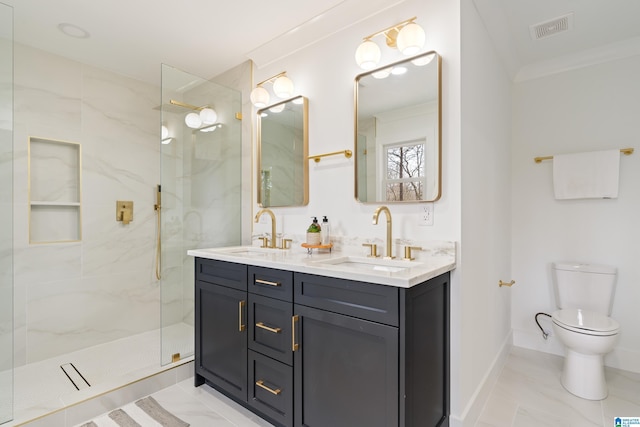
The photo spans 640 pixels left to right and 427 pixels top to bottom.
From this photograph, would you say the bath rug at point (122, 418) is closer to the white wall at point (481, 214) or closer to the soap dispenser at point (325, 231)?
the soap dispenser at point (325, 231)

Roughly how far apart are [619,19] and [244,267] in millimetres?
2893

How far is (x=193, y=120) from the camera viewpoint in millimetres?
2381

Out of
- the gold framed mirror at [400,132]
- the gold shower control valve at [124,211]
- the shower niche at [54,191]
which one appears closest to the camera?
the gold framed mirror at [400,132]

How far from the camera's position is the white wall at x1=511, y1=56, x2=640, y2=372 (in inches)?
91.7

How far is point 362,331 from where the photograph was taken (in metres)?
1.31

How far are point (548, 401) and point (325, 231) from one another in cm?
176

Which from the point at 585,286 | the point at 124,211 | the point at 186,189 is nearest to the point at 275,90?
the point at 186,189

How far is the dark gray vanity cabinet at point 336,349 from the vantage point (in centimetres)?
125

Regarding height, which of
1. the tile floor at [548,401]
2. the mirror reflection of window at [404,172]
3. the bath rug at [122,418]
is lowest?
the bath rug at [122,418]

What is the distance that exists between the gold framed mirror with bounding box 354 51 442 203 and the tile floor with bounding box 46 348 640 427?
1382 millimetres

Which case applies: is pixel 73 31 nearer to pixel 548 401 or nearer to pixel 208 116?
pixel 208 116

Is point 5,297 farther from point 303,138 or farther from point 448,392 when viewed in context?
point 448,392

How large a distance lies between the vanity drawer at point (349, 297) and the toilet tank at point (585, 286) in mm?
2004

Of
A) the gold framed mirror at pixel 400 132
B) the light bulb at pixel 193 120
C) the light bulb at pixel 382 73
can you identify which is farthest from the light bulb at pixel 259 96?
the light bulb at pixel 382 73
